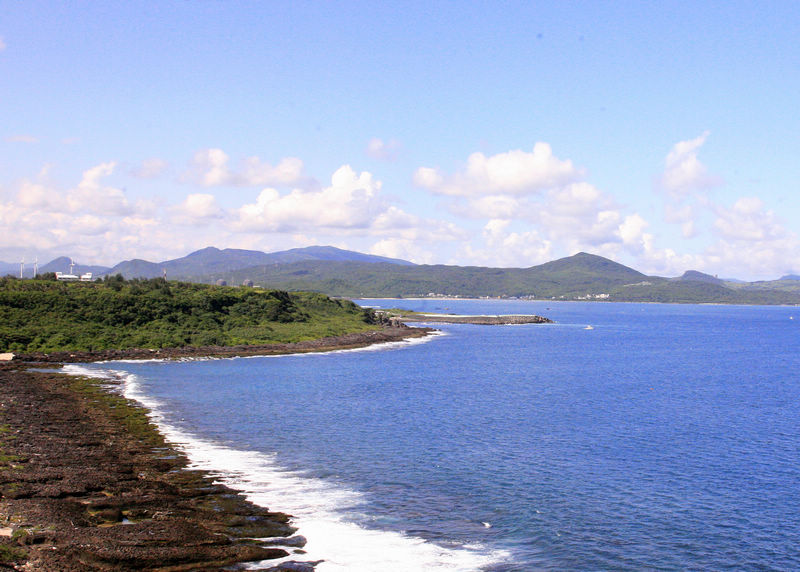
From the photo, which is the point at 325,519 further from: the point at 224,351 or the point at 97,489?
the point at 224,351

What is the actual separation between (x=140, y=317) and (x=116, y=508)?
80812mm

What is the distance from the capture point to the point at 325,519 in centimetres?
2319

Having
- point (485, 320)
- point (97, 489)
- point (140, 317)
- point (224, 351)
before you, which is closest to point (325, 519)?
point (97, 489)

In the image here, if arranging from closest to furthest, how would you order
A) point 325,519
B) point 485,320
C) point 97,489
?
point 325,519, point 97,489, point 485,320

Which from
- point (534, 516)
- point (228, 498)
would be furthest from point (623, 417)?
point (228, 498)

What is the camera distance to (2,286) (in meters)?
98.9

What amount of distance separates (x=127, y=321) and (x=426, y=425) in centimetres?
6827

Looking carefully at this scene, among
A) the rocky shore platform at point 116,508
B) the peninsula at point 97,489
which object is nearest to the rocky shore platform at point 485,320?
the peninsula at point 97,489

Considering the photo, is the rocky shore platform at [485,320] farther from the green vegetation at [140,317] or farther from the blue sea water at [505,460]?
the blue sea water at [505,460]

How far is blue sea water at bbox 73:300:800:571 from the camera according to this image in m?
21.5

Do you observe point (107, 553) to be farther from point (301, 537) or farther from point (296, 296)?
point (296, 296)

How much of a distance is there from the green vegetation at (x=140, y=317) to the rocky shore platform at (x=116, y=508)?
162 ft

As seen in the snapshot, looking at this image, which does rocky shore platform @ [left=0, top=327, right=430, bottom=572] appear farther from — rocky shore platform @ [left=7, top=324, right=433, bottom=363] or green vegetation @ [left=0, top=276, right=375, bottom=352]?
green vegetation @ [left=0, top=276, right=375, bottom=352]

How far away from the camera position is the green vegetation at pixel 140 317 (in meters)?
85.1
